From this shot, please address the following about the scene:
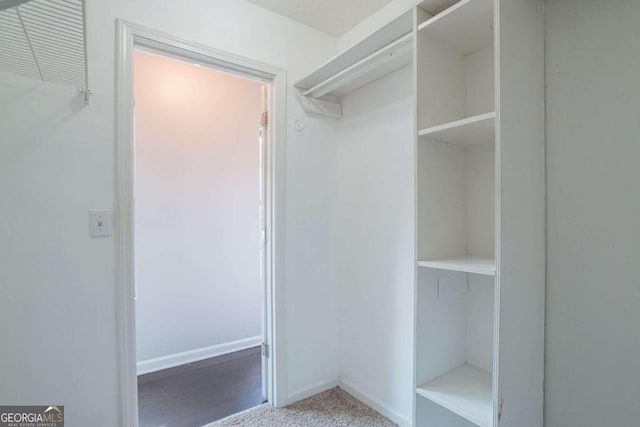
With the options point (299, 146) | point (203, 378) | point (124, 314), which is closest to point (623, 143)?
point (299, 146)

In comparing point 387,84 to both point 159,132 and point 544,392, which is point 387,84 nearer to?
point 544,392

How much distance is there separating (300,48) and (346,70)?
51cm

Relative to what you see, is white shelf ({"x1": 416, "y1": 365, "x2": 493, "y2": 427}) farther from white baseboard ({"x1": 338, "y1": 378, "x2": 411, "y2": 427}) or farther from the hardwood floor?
the hardwood floor

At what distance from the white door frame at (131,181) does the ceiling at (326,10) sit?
352 millimetres

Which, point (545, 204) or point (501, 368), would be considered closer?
point (501, 368)

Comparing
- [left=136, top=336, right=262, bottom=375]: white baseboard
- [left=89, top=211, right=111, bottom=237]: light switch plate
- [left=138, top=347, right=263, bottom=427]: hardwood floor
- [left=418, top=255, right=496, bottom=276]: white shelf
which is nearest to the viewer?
[left=418, top=255, right=496, bottom=276]: white shelf

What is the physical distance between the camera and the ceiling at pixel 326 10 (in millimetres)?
1872

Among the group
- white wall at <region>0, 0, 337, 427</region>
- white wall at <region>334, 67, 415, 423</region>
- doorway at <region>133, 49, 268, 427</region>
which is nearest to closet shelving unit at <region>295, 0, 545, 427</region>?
white wall at <region>334, 67, 415, 423</region>

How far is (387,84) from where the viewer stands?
1948 millimetres

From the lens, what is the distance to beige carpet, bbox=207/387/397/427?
73.2 inches

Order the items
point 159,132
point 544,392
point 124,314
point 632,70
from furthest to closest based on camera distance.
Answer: point 159,132 → point 124,314 → point 544,392 → point 632,70

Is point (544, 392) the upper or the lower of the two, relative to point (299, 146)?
lower

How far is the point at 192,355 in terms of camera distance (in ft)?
9.05
